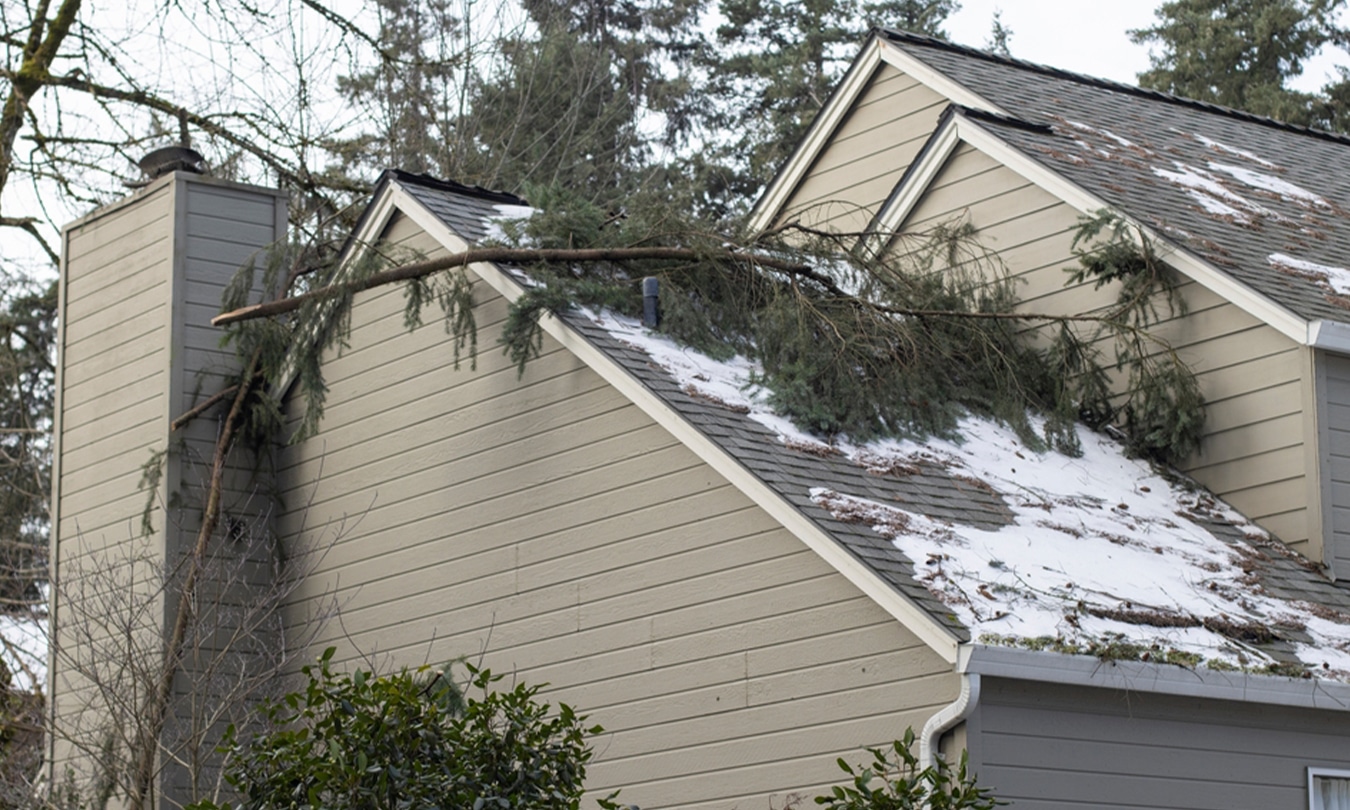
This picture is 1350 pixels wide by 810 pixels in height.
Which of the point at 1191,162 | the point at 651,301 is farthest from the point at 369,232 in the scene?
the point at 1191,162

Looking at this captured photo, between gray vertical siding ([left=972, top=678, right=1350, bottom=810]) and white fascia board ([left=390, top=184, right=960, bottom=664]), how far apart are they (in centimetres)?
51

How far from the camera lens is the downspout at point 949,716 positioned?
24.6 ft

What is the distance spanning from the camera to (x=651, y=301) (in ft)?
34.1

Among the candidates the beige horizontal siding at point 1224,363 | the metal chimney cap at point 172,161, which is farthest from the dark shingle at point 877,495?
the metal chimney cap at point 172,161

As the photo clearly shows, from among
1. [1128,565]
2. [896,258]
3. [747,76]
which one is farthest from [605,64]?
[1128,565]

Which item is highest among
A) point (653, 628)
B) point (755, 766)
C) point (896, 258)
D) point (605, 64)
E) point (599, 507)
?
point (605, 64)

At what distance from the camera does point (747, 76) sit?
34719 mm

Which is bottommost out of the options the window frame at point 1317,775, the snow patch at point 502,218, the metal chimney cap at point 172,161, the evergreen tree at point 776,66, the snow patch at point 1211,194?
the window frame at point 1317,775

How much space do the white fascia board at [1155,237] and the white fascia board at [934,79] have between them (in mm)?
789

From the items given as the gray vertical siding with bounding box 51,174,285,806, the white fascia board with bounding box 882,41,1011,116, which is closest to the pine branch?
the gray vertical siding with bounding box 51,174,285,806

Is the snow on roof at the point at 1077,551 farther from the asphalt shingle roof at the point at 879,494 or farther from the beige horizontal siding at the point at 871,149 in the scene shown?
the beige horizontal siding at the point at 871,149

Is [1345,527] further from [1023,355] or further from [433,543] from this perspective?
[433,543]

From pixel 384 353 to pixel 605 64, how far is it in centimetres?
1624

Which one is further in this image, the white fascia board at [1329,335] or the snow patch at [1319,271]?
the snow patch at [1319,271]
